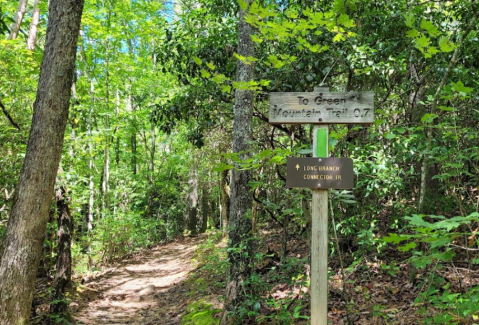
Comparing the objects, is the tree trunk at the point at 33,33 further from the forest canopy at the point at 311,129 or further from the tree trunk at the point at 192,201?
the tree trunk at the point at 192,201

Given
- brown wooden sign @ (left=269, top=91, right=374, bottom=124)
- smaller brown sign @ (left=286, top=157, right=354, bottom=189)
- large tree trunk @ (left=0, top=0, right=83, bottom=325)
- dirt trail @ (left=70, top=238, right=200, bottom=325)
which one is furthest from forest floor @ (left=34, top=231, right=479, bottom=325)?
large tree trunk @ (left=0, top=0, right=83, bottom=325)

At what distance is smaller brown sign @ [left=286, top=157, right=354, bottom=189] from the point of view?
3012 mm

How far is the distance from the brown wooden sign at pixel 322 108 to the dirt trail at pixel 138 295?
15.0ft

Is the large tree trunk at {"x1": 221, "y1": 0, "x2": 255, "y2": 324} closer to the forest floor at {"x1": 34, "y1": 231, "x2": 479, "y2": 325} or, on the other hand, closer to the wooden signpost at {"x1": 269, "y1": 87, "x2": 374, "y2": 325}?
the forest floor at {"x1": 34, "y1": 231, "x2": 479, "y2": 325}

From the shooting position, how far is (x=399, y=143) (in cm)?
455

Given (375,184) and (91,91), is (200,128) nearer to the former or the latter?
(375,184)

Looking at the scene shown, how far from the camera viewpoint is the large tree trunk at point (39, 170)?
3.97 metres

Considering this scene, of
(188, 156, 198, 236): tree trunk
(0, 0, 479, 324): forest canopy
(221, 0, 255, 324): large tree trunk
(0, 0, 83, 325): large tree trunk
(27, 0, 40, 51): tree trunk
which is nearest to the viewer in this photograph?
(0, 0, 479, 324): forest canopy

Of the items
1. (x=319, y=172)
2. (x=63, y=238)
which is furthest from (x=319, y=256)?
(x=63, y=238)

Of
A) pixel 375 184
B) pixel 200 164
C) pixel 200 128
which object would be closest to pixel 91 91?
pixel 200 164

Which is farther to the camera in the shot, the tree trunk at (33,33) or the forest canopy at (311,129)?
the tree trunk at (33,33)

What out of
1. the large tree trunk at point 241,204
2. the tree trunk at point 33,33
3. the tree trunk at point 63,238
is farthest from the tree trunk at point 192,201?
the large tree trunk at point 241,204

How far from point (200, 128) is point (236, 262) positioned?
138 inches

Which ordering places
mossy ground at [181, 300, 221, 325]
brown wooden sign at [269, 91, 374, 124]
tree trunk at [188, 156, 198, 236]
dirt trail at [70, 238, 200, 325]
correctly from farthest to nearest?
1. tree trunk at [188, 156, 198, 236]
2. dirt trail at [70, 238, 200, 325]
3. mossy ground at [181, 300, 221, 325]
4. brown wooden sign at [269, 91, 374, 124]
